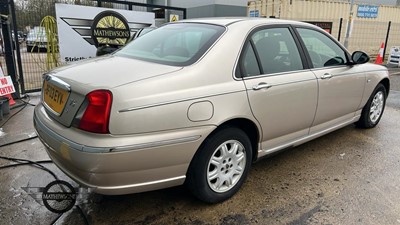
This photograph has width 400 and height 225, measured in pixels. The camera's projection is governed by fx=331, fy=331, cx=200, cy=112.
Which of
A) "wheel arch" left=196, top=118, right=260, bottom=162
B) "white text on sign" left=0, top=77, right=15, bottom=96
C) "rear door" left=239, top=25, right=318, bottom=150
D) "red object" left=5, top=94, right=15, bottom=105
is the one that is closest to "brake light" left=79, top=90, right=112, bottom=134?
"wheel arch" left=196, top=118, right=260, bottom=162

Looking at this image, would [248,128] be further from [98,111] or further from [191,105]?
[98,111]

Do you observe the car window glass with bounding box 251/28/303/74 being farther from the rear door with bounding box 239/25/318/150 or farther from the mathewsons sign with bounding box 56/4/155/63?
the mathewsons sign with bounding box 56/4/155/63

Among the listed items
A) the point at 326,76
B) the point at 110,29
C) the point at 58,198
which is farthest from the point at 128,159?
the point at 110,29

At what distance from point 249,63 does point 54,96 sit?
166 cm

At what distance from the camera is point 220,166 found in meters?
2.83

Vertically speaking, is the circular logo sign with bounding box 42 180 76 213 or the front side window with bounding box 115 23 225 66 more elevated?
the front side window with bounding box 115 23 225 66

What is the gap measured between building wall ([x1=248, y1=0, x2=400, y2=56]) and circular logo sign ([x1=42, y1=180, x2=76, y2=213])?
1266cm

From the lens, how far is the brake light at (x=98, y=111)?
86.7 inches

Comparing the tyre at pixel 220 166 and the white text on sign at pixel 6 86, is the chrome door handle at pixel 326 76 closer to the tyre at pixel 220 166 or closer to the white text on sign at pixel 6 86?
the tyre at pixel 220 166

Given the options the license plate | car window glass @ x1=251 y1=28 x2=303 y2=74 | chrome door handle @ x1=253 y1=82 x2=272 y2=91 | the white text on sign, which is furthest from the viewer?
the white text on sign

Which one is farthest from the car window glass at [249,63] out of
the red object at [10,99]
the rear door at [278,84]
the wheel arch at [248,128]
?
Answer: the red object at [10,99]

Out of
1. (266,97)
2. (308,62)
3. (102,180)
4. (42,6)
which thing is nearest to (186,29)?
(266,97)

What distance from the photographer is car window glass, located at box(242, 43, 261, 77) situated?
2896 millimetres

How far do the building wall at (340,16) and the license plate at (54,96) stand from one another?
12.5m
